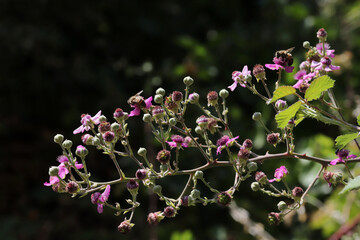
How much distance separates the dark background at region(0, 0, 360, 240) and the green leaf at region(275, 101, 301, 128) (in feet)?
7.61

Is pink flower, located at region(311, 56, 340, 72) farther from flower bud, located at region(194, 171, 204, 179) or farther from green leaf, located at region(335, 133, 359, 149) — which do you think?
flower bud, located at region(194, 171, 204, 179)

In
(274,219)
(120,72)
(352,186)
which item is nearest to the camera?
(352,186)

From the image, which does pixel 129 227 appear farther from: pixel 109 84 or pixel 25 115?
pixel 25 115

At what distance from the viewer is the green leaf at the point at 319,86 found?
104cm

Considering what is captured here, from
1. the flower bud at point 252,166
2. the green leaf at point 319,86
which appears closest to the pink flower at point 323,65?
the green leaf at point 319,86

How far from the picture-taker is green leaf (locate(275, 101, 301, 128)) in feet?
3.42

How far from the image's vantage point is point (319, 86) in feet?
3.44

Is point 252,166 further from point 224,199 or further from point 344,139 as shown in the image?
point 344,139

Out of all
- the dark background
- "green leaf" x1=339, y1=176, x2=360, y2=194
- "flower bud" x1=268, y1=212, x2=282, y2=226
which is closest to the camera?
"green leaf" x1=339, y1=176, x2=360, y2=194

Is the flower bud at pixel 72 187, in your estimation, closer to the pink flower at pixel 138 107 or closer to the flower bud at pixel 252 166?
the pink flower at pixel 138 107

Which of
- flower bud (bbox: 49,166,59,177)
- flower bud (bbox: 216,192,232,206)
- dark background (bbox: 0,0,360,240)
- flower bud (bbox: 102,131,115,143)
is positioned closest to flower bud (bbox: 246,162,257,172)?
flower bud (bbox: 216,192,232,206)

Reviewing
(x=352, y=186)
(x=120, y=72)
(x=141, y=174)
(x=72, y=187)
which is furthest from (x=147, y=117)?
(x=120, y=72)

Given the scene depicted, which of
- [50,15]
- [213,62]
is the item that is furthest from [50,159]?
[213,62]

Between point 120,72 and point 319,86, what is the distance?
12.1 ft
